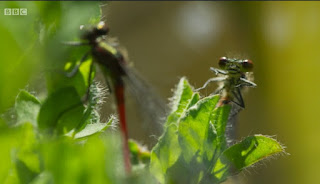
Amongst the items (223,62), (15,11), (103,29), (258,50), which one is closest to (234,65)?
(223,62)

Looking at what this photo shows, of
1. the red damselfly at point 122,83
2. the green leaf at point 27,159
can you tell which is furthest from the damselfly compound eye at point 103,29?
the green leaf at point 27,159

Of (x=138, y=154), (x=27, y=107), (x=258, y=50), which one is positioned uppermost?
(x=27, y=107)

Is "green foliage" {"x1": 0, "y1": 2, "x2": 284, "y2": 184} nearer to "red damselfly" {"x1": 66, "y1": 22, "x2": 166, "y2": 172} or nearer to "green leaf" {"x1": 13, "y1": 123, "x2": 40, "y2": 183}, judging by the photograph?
"green leaf" {"x1": 13, "y1": 123, "x2": 40, "y2": 183}

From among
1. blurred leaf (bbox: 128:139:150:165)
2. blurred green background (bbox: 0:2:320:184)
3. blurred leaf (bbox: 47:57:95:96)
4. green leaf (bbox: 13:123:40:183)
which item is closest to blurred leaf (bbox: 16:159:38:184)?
green leaf (bbox: 13:123:40:183)

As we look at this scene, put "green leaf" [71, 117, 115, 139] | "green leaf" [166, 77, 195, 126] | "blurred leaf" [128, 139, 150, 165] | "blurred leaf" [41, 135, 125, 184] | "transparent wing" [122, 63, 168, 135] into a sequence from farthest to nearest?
"transparent wing" [122, 63, 168, 135]
"blurred leaf" [128, 139, 150, 165]
"green leaf" [166, 77, 195, 126]
"green leaf" [71, 117, 115, 139]
"blurred leaf" [41, 135, 125, 184]

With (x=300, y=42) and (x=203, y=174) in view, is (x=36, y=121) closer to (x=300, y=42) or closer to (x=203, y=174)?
(x=203, y=174)

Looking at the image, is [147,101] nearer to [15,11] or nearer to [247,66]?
[247,66]

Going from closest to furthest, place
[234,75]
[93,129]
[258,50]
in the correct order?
[93,129] → [234,75] → [258,50]

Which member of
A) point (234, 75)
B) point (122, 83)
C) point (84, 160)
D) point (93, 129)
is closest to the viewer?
point (84, 160)

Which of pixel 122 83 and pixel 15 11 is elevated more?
pixel 15 11
